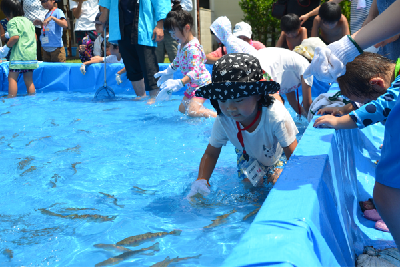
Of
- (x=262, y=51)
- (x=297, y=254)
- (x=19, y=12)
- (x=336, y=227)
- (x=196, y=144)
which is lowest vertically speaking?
(x=196, y=144)

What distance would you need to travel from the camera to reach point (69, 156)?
3865mm

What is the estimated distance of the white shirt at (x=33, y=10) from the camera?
9.21m

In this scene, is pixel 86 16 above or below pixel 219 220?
above

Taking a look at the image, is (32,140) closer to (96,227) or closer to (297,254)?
(96,227)

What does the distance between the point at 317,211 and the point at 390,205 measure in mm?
256

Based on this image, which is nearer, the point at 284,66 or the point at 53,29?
the point at 284,66

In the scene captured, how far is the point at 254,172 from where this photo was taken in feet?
8.58

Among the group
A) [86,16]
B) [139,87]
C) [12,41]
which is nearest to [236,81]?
[139,87]

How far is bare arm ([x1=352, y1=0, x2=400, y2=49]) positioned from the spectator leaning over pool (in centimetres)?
459

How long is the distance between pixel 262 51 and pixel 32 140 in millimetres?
2623

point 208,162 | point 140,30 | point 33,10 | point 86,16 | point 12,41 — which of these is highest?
point 33,10

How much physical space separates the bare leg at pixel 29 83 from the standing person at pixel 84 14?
1.77 m

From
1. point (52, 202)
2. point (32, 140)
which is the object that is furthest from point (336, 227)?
point (32, 140)

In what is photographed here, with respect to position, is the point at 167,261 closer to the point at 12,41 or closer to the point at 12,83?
the point at 12,41
